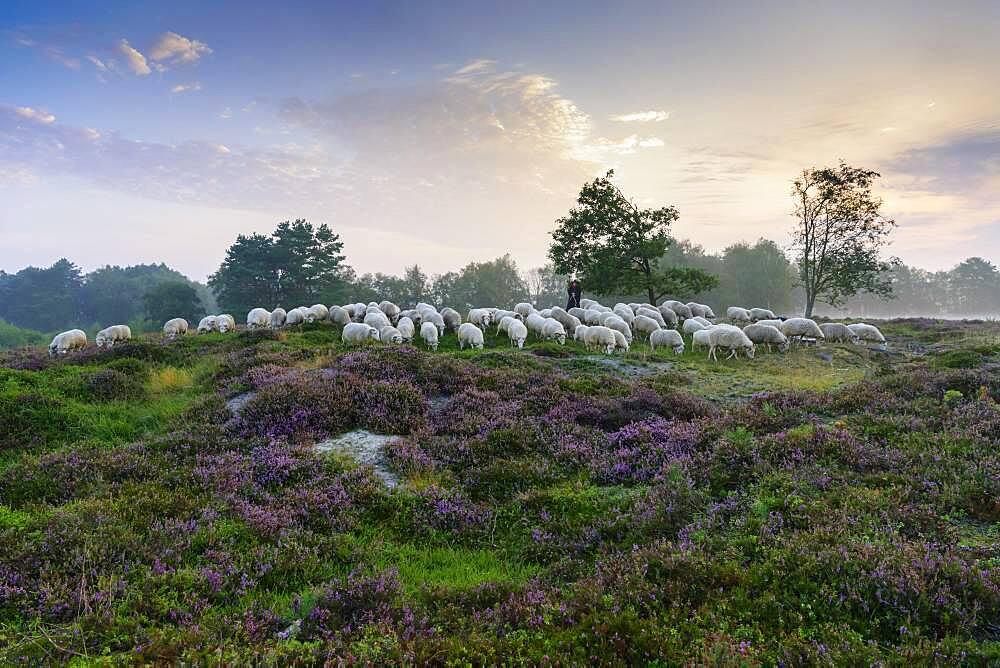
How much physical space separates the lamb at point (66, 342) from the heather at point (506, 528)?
13417 millimetres

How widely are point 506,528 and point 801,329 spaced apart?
2375cm

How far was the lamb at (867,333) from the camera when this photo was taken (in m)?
26.3

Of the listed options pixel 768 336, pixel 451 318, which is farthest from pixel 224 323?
pixel 768 336

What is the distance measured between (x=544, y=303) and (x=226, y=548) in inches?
3998

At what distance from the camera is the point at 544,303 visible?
10562 centimetres

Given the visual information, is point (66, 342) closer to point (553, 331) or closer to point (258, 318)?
point (258, 318)

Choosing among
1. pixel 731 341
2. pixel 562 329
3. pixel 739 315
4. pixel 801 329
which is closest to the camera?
pixel 731 341

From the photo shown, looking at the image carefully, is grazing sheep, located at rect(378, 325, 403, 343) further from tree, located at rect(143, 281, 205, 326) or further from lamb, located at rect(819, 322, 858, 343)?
tree, located at rect(143, 281, 205, 326)

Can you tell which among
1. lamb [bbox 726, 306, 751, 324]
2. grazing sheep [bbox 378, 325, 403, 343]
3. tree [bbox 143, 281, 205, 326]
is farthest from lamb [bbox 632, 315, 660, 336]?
tree [bbox 143, 281, 205, 326]

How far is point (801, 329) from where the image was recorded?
24.2 metres

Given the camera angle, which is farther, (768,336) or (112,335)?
(112,335)

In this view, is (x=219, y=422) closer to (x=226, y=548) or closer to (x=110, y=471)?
(x=110, y=471)

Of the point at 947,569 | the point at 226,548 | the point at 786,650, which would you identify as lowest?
the point at 226,548

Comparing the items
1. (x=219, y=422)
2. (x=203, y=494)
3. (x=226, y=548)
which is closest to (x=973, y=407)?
(x=226, y=548)
